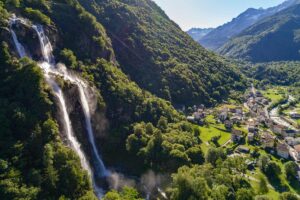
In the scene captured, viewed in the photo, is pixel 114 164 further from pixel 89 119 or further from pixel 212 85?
pixel 212 85

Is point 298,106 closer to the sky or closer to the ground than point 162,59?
closer to the ground

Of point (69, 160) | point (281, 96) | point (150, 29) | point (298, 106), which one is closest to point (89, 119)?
point (69, 160)

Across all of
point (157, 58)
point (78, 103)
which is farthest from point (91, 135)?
point (157, 58)

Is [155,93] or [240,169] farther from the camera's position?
[155,93]

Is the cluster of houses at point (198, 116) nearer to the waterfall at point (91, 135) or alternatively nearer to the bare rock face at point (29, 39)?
the waterfall at point (91, 135)

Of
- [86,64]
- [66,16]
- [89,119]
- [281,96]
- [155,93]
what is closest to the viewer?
[89,119]

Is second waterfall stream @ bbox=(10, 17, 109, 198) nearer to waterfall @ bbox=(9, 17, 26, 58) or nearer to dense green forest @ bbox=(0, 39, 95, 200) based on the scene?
waterfall @ bbox=(9, 17, 26, 58)

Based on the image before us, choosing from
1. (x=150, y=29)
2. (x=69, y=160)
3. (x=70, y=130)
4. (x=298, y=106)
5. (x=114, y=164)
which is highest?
(x=150, y=29)
